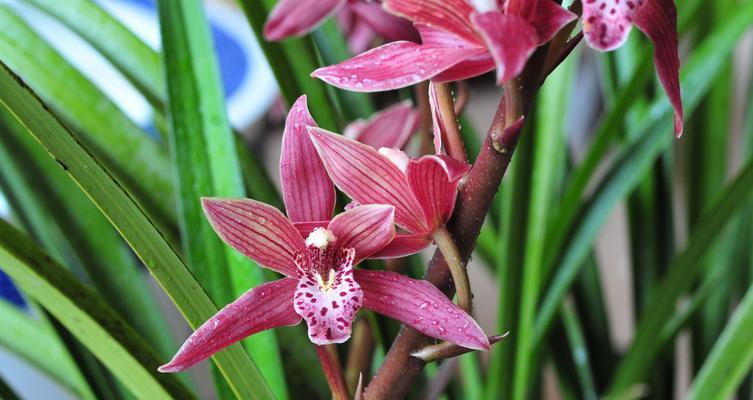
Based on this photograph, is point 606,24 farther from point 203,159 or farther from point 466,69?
point 203,159

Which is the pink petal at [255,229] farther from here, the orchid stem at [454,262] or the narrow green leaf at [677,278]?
the narrow green leaf at [677,278]

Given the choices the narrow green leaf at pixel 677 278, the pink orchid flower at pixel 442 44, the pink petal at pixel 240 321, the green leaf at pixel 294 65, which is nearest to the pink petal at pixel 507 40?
the pink orchid flower at pixel 442 44

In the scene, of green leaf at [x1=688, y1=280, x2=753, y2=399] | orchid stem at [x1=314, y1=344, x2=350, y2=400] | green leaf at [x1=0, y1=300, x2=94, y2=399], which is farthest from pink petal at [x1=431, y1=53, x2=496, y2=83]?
green leaf at [x1=0, y1=300, x2=94, y2=399]

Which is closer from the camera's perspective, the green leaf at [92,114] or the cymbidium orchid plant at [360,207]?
the cymbidium orchid plant at [360,207]

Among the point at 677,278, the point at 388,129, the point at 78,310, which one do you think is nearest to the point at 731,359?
the point at 677,278

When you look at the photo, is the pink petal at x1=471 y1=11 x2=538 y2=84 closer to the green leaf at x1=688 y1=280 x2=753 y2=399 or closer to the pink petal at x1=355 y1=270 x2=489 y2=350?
the pink petal at x1=355 y1=270 x2=489 y2=350

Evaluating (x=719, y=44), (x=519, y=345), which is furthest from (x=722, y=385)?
(x=719, y=44)
